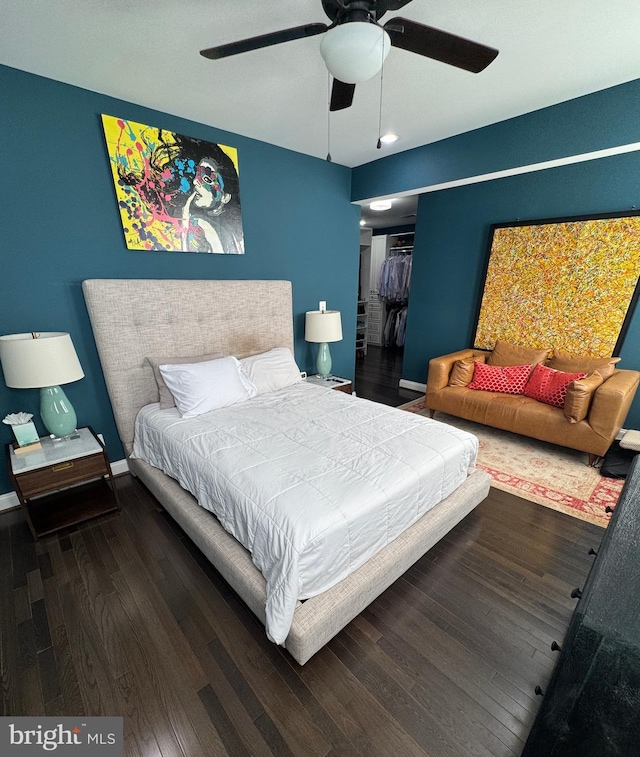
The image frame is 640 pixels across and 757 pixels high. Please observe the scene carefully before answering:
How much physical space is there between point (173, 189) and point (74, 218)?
0.71m

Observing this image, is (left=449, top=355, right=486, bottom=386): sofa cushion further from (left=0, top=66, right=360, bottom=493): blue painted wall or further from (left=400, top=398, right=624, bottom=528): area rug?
(left=0, top=66, right=360, bottom=493): blue painted wall

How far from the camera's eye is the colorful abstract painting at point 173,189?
229 centimetres

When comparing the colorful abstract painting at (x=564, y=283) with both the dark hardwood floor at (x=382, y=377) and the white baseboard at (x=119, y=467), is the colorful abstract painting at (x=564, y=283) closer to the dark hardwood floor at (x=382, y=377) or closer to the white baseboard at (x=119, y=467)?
the dark hardwood floor at (x=382, y=377)

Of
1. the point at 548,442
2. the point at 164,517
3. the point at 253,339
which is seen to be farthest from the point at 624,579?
the point at 253,339

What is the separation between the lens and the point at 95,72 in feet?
6.34

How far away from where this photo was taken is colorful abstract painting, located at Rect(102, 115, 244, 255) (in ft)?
7.50

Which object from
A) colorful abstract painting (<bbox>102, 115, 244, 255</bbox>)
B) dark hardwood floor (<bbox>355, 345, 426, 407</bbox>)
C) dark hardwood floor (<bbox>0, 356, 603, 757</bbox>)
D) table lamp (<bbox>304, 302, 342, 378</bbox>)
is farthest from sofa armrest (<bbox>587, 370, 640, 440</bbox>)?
colorful abstract painting (<bbox>102, 115, 244, 255</bbox>)

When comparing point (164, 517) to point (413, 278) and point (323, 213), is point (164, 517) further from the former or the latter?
point (413, 278)

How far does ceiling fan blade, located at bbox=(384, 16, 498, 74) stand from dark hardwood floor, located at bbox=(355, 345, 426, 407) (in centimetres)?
318

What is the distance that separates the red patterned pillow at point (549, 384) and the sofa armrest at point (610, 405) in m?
0.25

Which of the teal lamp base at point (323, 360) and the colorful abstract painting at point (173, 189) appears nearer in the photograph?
the colorful abstract painting at point (173, 189)

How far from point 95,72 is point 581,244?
393 centimetres

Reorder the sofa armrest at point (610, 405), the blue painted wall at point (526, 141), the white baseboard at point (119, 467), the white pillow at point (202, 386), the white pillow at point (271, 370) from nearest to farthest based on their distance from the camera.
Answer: the blue painted wall at point (526, 141)
the white pillow at point (202, 386)
the sofa armrest at point (610, 405)
the white baseboard at point (119, 467)
the white pillow at point (271, 370)

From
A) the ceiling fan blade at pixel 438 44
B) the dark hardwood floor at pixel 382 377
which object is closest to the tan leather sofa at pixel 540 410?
the dark hardwood floor at pixel 382 377
